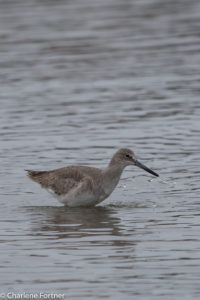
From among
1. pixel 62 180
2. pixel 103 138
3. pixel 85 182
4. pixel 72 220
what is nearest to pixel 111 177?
pixel 85 182

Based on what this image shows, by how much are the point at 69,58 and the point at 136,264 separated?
15176 millimetres

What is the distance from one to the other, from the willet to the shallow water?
201 millimetres

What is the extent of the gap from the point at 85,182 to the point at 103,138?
3.78 metres

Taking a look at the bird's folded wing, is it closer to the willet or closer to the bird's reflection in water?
the willet

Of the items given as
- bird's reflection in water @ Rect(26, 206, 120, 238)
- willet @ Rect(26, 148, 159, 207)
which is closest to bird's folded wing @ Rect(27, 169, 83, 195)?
willet @ Rect(26, 148, 159, 207)

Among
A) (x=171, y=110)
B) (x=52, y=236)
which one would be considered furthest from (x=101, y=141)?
(x=52, y=236)

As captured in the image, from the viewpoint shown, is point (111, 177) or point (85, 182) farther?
point (111, 177)

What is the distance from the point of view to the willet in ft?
43.4

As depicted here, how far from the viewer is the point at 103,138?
666 inches

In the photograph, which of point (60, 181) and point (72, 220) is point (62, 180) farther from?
point (72, 220)

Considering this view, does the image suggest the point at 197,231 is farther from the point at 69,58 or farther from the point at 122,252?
the point at 69,58

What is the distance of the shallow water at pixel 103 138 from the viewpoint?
389 inches

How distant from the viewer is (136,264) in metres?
10.0

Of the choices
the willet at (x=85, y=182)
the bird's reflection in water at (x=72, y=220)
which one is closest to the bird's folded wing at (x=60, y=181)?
the willet at (x=85, y=182)
